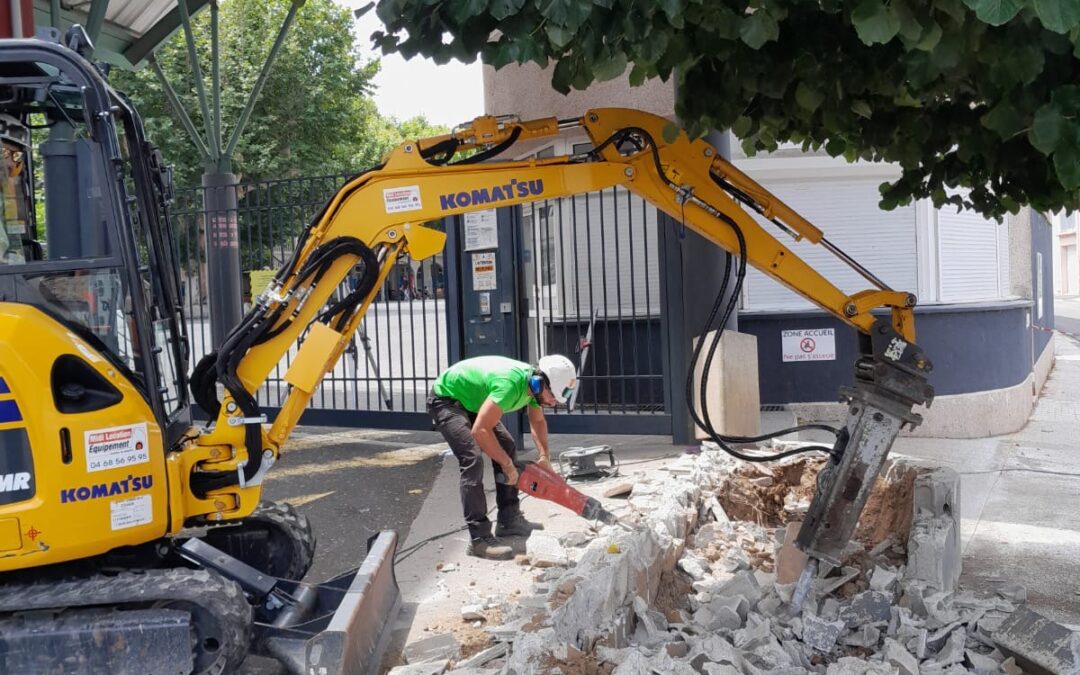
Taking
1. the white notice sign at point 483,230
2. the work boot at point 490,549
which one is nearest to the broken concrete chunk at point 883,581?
the work boot at point 490,549

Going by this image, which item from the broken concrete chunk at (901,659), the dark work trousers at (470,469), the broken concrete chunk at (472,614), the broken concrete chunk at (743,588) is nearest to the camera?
the broken concrete chunk at (901,659)

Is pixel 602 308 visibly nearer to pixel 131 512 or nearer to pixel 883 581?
pixel 883 581

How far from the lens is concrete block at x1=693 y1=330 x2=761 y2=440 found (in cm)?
866

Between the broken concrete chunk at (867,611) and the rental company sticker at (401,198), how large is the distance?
3.00 metres

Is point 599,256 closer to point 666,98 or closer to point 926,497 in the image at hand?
point 666,98

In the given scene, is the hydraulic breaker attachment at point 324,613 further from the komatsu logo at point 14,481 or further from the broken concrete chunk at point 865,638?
the broken concrete chunk at point 865,638

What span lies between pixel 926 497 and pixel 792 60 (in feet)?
11.6

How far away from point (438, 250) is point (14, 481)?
2.18m

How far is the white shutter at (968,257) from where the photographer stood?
10844 mm

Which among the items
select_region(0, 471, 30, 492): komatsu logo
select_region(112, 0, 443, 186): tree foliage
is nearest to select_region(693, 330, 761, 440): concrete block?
select_region(0, 471, 30, 492): komatsu logo

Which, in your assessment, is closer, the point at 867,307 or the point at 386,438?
the point at 867,307

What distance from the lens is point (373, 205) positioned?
4.94 meters

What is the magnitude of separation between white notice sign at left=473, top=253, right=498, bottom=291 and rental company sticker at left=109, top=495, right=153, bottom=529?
5.43 m

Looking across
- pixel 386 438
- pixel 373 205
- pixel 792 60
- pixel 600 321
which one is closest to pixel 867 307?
pixel 792 60
